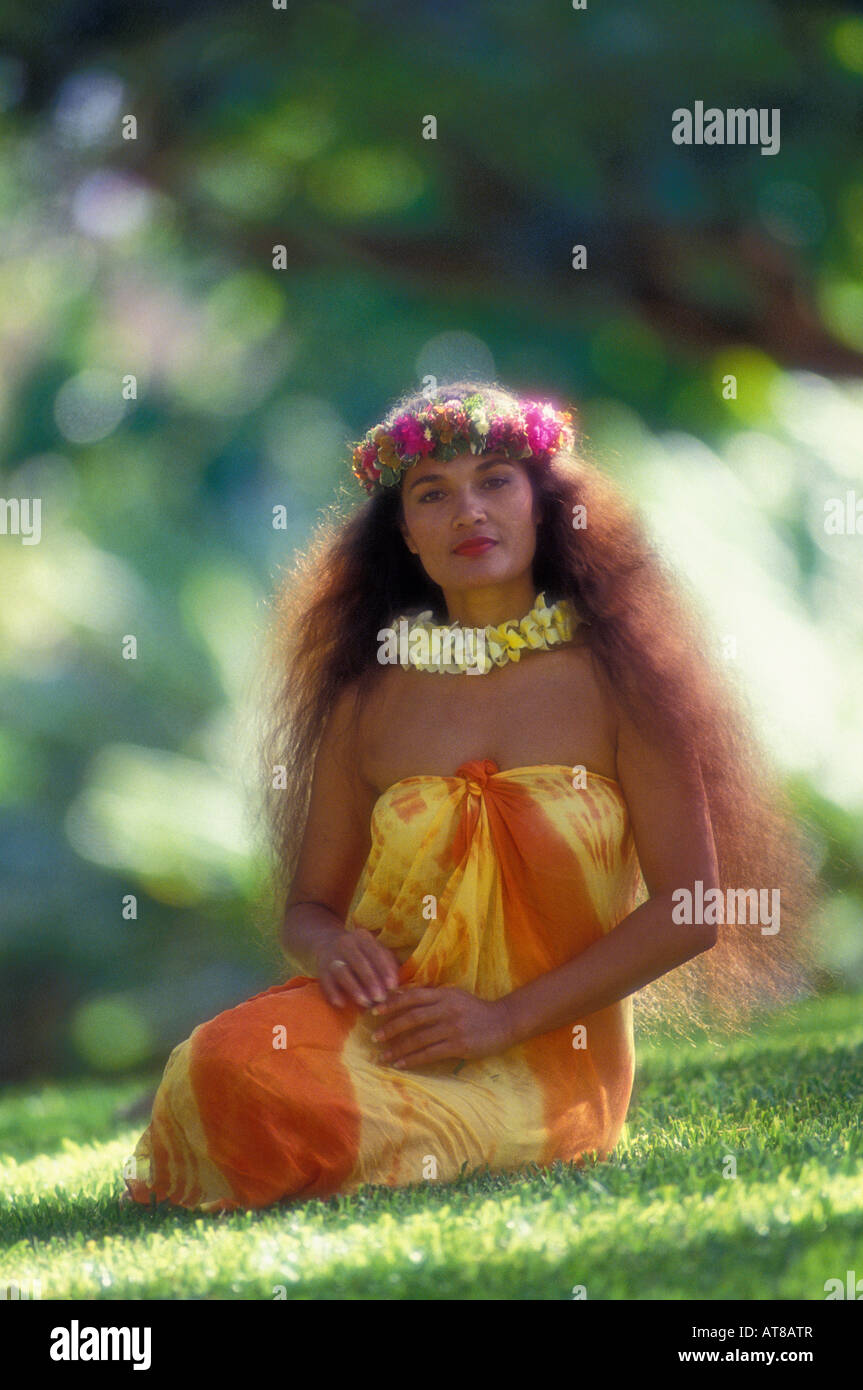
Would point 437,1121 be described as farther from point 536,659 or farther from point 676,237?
point 676,237

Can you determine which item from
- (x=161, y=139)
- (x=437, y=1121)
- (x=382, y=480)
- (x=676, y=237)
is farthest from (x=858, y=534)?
(x=437, y=1121)

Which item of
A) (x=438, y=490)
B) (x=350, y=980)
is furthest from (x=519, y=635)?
(x=350, y=980)

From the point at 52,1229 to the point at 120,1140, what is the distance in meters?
1.14

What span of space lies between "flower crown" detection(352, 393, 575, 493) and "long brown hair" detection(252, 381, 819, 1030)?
4 cm

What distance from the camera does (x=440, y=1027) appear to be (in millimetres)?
2170

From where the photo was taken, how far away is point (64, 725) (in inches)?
259

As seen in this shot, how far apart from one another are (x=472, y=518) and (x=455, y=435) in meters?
0.14

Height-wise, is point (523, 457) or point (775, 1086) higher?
point (523, 457)

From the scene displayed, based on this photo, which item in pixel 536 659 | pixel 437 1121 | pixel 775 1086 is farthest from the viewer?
pixel 775 1086

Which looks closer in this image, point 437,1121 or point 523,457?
point 437,1121

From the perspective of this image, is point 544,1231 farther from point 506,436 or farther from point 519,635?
point 506,436

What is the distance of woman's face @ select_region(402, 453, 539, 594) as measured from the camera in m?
2.34
